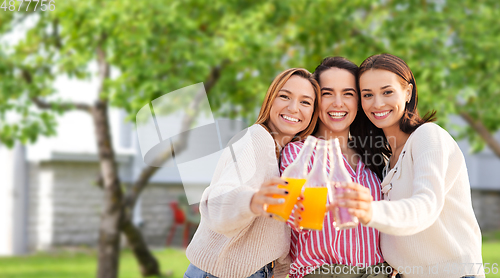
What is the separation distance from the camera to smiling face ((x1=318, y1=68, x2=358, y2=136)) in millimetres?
1975

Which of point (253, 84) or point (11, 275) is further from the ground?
point (253, 84)

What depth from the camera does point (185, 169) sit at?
1.85 meters

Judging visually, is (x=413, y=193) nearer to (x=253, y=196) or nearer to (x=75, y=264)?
(x=253, y=196)

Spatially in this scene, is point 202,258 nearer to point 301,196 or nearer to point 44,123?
point 301,196

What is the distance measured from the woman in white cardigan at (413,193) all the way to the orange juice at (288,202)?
13 cm

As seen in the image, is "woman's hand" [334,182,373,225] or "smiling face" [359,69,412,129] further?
"smiling face" [359,69,412,129]

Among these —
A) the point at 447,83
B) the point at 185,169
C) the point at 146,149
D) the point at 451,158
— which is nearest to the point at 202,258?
the point at 185,169

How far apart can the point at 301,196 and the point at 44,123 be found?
5.38 meters

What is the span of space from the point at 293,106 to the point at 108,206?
15.6ft

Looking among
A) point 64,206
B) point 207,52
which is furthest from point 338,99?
point 64,206

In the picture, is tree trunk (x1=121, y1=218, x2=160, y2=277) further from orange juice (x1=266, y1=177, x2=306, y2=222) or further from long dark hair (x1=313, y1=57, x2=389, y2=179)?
orange juice (x1=266, y1=177, x2=306, y2=222)

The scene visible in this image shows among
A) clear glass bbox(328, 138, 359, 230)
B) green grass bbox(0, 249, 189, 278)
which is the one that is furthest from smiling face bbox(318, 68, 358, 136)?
green grass bbox(0, 249, 189, 278)

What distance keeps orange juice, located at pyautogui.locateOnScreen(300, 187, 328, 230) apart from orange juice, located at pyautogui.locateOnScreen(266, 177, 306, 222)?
34mm

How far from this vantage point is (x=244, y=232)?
5.86 ft
